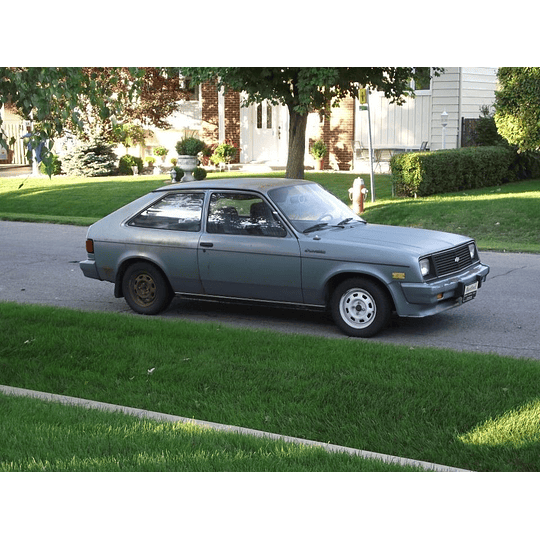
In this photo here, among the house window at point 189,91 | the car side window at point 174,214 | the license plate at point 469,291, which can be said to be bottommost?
the license plate at point 469,291

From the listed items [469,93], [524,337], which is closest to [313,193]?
[524,337]

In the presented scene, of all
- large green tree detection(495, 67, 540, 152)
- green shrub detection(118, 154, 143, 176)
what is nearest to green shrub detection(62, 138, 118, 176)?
green shrub detection(118, 154, 143, 176)

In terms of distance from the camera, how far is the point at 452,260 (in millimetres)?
9094

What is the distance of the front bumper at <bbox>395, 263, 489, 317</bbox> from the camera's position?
8594 mm

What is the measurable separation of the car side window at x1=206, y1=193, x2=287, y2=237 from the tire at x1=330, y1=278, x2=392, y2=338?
3.06 feet

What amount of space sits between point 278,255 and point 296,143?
14.4 metres

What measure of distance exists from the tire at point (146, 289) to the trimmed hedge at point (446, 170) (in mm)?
12886

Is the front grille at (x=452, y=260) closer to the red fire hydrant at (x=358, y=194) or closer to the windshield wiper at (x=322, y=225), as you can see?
the windshield wiper at (x=322, y=225)

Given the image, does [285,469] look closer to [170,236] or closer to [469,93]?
[170,236]

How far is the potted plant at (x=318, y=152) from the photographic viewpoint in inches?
1212

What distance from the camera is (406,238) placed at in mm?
9195

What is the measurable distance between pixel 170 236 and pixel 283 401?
3.77 m

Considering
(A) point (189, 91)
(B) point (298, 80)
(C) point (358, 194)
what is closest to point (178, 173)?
(A) point (189, 91)

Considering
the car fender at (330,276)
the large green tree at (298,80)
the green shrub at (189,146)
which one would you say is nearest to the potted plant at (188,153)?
the green shrub at (189,146)
